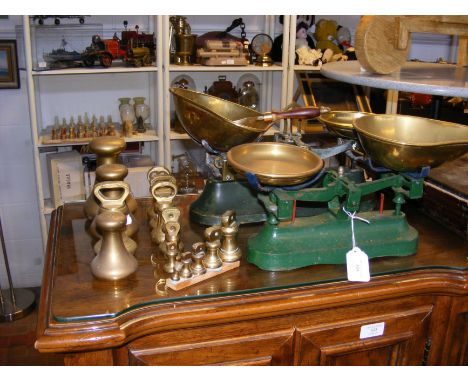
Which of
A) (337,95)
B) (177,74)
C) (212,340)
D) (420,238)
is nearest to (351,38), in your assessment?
(337,95)

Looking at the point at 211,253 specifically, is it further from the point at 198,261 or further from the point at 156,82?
the point at 156,82

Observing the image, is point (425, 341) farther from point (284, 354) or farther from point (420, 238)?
point (284, 354)

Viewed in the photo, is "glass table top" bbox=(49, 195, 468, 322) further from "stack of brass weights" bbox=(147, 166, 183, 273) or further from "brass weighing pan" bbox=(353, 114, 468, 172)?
"brass weighing pan" bbox=(353, 114, 468, 172)

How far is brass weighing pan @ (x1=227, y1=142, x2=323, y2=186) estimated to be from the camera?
4.12ft

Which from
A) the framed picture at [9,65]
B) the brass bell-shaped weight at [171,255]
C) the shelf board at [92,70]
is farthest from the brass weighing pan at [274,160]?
the framed picture at [9,65]

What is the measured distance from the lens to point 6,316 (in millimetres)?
2762

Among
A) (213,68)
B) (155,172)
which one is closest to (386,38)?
(155,172)

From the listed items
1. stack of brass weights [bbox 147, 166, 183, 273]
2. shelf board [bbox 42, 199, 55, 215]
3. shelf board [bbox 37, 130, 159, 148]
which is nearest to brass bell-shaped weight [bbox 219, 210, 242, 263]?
stack of brass weights [bbox 147, 166, 183, 273]

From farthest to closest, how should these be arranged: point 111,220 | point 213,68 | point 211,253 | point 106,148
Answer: point 213,68
point 106,148
point 211,253
point 111,220

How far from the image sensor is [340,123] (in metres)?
1.62

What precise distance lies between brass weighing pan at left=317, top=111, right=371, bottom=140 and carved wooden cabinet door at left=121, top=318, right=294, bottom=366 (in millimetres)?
614

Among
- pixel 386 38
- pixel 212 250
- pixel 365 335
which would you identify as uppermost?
pixel 386 38

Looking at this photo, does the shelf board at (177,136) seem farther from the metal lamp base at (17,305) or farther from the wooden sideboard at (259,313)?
the wooden sideboard at (259,313)

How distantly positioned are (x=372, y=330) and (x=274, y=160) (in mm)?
506
